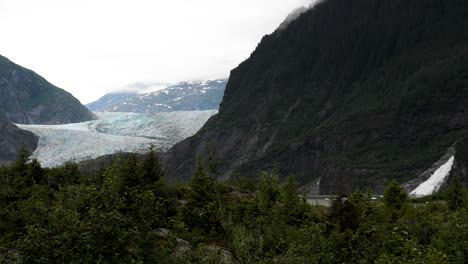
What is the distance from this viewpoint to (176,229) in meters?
22.5

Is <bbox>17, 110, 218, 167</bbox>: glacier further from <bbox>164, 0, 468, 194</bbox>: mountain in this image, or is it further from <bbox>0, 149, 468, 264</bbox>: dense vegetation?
<bbox>0, 149, 468, 264</bbox>: dense vegetation

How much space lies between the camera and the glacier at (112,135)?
130 meters

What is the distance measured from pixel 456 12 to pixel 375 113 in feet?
138

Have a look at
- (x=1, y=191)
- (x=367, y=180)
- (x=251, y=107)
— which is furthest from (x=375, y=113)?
(x=1, y=191)

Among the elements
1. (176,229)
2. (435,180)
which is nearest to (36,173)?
(176,229)

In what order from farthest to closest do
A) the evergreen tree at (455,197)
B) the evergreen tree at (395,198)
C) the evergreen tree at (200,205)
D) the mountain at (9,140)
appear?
the mountain at (9,140) < the evergreen tree at (395,198) < the evergreen tree at (455,197) < the evergreen tree at (200,205)

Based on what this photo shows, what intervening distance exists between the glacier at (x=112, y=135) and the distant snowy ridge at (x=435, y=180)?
197 feet

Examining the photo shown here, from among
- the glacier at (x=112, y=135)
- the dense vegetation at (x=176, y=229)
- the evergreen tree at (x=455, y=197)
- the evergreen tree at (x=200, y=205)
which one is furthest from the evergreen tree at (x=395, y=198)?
the glacier at (x=112, y=135)

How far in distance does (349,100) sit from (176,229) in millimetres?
127586

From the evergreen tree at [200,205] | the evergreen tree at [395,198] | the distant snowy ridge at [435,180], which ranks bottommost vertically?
the distant snowy ridge at [435,180]

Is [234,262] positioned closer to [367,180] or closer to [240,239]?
[240,239]

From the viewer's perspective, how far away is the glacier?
129625 mm

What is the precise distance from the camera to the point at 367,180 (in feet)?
351

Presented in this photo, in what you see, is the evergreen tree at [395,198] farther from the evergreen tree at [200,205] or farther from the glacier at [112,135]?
the glacier at [112,135]
